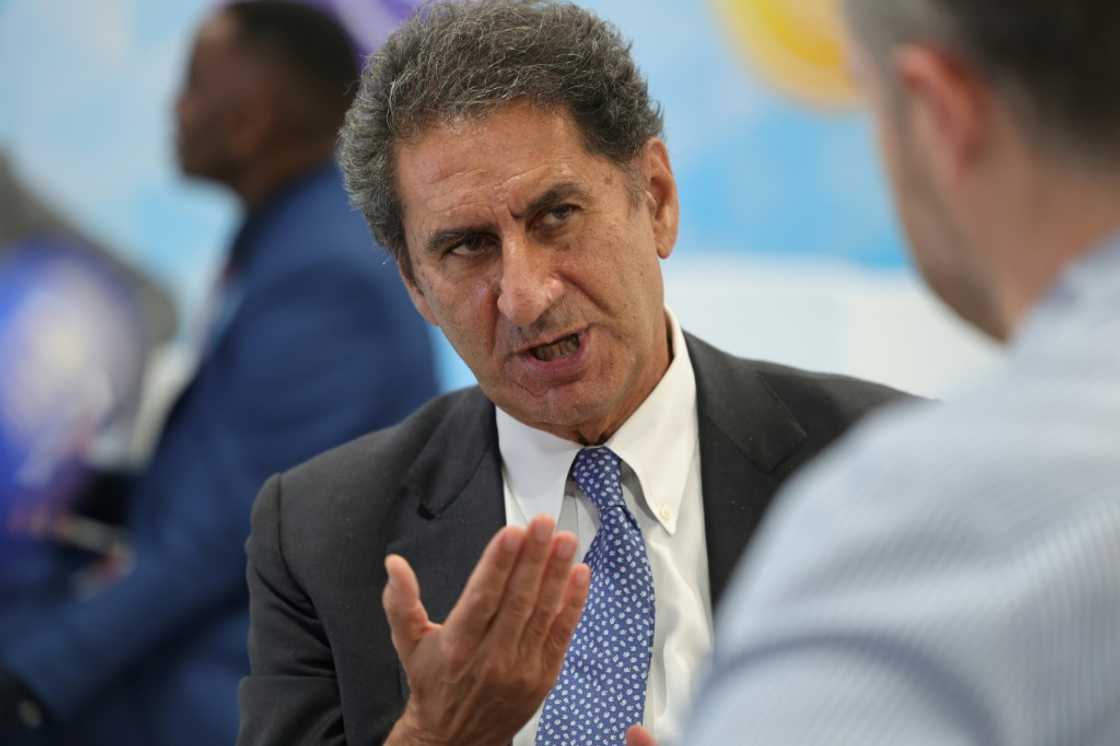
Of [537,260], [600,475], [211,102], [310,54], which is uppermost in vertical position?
[310,54]

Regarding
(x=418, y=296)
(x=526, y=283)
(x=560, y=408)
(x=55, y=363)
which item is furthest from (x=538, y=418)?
(x=55, y=363)

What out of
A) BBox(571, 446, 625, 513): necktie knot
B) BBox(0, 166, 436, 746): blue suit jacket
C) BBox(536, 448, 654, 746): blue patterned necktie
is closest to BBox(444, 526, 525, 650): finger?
BBox(536, 448, 654, 746): blue patterned necktie

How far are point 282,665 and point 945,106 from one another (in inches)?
47.9

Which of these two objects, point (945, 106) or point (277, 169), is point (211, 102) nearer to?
point (277, 169)

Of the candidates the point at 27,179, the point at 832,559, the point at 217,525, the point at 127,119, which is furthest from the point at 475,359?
the point at 27,179

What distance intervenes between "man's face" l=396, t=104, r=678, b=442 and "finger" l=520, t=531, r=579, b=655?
0.38m

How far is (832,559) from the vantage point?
2.17ft

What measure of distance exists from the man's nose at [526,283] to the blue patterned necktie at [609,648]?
9.0 inches

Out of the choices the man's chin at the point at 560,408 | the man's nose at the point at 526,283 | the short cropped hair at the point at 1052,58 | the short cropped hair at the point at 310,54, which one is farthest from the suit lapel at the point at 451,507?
the short cropped hair at the point at 310,54

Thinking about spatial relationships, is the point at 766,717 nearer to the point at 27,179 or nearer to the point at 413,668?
the point at 413,668

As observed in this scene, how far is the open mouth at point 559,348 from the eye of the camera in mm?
1681

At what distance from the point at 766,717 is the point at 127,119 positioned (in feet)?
11.5

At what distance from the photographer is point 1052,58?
0.70 meters

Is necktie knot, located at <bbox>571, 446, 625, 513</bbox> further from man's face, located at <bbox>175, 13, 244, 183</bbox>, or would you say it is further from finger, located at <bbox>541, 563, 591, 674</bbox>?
man's face, located at <bbox>175, 13, 244, 183</bbox>
